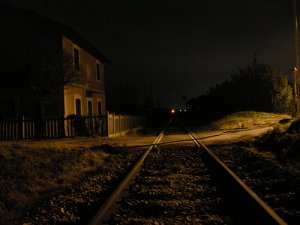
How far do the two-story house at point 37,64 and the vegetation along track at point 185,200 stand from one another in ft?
39.4

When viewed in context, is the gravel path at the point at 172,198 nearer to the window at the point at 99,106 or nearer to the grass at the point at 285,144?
the grass at the point at 285,144

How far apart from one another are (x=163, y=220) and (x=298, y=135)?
9055 millimetres

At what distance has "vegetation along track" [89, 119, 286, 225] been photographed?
5020 millimetres

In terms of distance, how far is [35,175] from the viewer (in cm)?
908

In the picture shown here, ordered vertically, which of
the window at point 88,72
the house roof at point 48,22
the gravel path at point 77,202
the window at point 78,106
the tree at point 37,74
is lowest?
the gravel path at point 77,202

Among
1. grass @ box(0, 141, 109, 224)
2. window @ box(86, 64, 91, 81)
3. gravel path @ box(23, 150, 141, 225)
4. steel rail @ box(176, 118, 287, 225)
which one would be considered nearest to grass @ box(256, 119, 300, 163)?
steel rail @ box(176, 118, 287, 225)

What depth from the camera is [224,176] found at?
817 centimetres

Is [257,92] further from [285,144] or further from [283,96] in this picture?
[285,144]

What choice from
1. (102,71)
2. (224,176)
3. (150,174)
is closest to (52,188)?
(150,174)

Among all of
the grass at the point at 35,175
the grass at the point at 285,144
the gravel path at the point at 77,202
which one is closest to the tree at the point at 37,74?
the grass at the point at 35,175

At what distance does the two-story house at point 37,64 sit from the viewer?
65.6ft

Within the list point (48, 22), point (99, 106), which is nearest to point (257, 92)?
point (99, 106)

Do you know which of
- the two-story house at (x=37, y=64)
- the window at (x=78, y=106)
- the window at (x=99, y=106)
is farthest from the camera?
the window at (x=99, y=106)

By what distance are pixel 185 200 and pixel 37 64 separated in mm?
15243
